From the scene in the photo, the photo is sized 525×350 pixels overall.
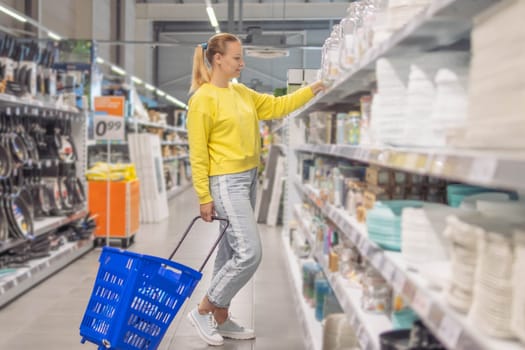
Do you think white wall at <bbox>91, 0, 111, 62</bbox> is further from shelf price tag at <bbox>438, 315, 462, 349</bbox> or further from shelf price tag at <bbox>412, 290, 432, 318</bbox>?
shelf price tag at <bbox>438, 315, 462, 349</bbox>

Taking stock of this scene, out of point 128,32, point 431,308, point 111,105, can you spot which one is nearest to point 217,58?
point 431,308

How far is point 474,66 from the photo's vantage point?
1.24 meters

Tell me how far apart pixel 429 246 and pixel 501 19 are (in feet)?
2.47

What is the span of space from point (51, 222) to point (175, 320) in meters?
2.13

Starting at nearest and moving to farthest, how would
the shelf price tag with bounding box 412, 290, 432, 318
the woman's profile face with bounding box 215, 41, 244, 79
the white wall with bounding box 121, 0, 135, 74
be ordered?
the shelf price tag with bounding box 412, 290, 432, 318 → the woman's profile face with bounding box 215, 41, 244, 79 → the white wall with bounding box 121, 0, 135, 74

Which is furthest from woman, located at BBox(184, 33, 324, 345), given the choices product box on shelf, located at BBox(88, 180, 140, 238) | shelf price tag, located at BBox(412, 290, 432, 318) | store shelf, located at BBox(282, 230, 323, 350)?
product box on shelf, located at BBox(88, 180, 140, 238)

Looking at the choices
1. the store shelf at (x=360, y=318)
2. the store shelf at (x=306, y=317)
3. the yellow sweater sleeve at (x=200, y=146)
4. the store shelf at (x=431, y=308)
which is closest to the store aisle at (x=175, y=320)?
the store shelf at (x=306, y=317)

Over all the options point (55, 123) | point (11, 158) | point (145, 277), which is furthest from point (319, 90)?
point (55, 123)

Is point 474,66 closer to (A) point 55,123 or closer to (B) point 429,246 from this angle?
(B) point 429,246

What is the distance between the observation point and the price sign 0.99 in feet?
24.4

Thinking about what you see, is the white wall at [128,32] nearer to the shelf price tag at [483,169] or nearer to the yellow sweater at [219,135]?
the yellow sweater at [219,135]

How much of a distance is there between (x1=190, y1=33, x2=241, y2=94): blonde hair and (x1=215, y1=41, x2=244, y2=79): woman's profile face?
24mm

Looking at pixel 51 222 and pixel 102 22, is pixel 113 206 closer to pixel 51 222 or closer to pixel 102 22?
pixel 51 222

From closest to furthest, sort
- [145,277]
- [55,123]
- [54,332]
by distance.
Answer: [145,277] < [54,332] < [55,123]
